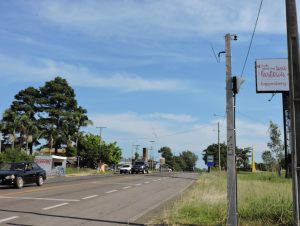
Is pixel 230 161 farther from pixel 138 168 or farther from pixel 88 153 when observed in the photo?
pixel 88 153

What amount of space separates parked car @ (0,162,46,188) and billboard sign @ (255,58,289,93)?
26099mm

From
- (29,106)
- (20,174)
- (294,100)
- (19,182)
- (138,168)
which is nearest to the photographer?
(294,100)

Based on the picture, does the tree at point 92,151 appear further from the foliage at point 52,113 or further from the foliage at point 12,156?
the foliage at point 12,156

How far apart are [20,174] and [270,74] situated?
2959cm

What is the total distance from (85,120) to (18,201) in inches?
2841

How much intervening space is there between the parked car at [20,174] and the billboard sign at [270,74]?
26.1m

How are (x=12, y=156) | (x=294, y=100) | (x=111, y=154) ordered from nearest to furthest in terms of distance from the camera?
1. (x=294, y=100)
2. (x=12, y=156)
3. (x=111, y=154)

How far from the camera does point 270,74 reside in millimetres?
46469

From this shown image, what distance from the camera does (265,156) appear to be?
8019 cm

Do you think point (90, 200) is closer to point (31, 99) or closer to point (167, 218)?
point (167, 218)

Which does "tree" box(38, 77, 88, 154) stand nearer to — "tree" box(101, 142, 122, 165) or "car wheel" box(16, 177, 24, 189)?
"tree" box(101, 142, 122, 165)

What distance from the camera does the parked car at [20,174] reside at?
24.5 meters

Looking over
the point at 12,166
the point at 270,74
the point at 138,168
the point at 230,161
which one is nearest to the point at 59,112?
the point at 138,168

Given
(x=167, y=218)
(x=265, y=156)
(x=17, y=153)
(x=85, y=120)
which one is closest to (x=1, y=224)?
(x=167, y=218)
